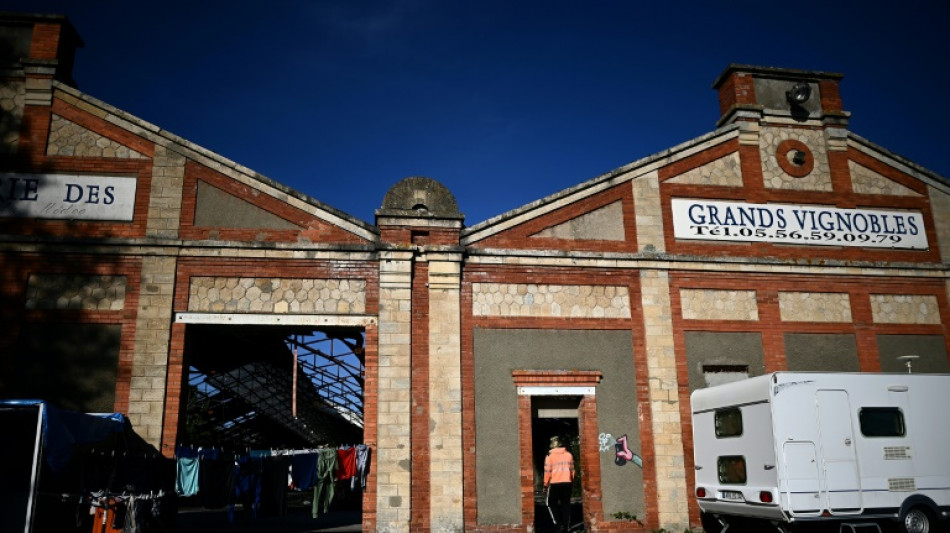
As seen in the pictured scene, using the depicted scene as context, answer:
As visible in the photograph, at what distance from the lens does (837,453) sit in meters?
12.1

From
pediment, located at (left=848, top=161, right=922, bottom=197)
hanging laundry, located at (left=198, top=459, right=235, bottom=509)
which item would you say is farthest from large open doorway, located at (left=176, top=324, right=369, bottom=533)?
pediment, located at (left=848, top=161, right=922, bottom=197)

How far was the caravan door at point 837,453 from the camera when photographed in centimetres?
1187

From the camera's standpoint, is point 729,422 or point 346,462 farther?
point 346,462

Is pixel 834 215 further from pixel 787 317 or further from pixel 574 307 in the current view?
pixel 574 307

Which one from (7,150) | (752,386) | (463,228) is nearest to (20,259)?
(7,150)

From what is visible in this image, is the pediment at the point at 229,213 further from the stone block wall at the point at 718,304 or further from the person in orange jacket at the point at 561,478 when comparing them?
the stone block wall at the point at 718,304

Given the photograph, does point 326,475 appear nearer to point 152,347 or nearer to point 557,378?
point 152,347

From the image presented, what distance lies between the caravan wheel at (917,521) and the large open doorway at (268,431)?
9090 millimetres

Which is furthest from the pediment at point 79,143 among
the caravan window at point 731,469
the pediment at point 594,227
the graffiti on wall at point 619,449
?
the caravan window at point 731,469

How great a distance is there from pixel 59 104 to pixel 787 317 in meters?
15.7

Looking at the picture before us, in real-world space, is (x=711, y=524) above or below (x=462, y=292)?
below

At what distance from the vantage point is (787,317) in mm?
16312

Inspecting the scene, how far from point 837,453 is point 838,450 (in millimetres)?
50

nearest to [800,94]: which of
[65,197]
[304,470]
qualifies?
[304,470]
